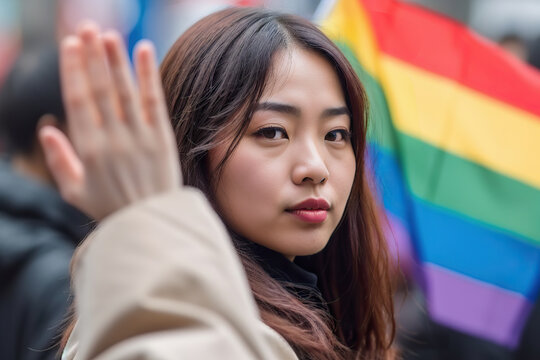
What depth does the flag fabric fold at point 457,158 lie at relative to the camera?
308cm

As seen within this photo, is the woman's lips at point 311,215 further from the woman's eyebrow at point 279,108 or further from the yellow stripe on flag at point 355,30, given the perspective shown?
the yellow stripe on flag at point 355,30

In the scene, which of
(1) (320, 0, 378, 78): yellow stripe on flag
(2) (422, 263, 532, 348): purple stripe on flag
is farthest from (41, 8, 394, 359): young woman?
(1) (320, 0, 378, 78): yellow stripe on flag

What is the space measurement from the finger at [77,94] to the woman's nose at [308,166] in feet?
2.27

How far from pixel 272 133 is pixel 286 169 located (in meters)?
0.09

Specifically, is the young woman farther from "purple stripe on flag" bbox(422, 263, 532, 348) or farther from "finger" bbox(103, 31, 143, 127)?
"purple stripe on flag" bbox(422, 263, 532, 348)

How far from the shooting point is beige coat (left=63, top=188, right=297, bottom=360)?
49.3 inches

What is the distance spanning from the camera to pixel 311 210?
193cm

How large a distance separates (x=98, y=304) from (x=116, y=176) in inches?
7.9

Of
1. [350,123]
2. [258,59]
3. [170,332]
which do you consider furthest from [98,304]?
[350,123]

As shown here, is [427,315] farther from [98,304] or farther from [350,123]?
[98,304]

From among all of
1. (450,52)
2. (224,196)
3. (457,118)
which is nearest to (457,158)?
(457,118)

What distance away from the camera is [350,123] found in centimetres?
211

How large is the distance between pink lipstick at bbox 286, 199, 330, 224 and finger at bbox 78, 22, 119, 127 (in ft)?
2.31

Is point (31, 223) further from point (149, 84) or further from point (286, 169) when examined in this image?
point (149, 84)
